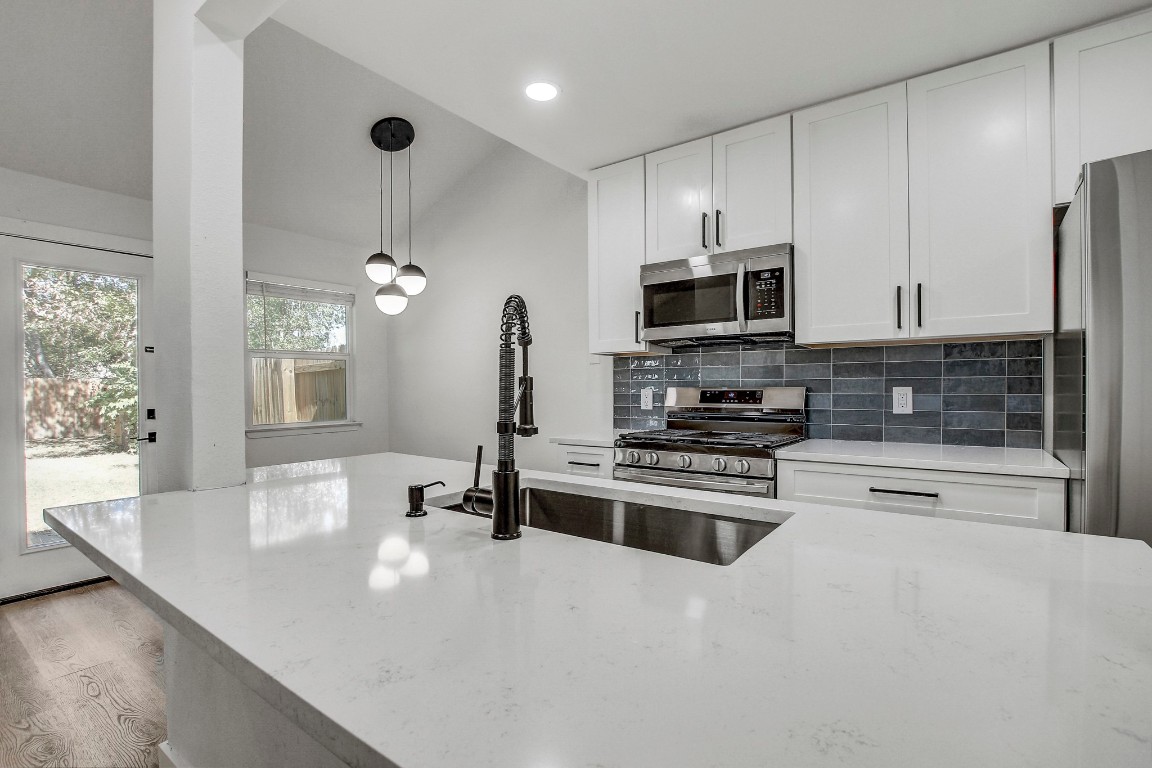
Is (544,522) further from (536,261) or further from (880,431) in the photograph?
(536,261)

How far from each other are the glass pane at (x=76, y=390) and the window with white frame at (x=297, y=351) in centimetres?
78

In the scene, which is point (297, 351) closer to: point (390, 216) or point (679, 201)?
point (390, 216)

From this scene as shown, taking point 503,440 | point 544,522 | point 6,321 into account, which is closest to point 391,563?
point 503,440

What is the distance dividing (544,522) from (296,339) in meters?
3.70

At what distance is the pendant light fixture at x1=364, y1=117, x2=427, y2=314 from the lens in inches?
117

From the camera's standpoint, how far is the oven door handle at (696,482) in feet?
7.82

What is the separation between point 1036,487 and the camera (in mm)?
1867

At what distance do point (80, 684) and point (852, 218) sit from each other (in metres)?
3.81

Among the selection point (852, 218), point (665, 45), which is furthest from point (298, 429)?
point (852, 218)

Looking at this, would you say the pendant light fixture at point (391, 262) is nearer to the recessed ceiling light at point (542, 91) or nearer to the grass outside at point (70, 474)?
the recessed ceiling light at point (542, 91)

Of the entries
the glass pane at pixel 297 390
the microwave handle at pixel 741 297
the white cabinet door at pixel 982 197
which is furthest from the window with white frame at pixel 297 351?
the white cabinet door at pixel 982 197

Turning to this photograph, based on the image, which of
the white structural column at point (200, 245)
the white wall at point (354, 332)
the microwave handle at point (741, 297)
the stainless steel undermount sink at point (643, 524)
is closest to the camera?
the stainless steel undermount sink at point (643, 524)

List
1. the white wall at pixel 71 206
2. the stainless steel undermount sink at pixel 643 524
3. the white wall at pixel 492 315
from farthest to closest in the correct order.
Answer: the white wall at pixel 492 315 < the white wall at pixel 71 206 < the stainless steel undermount sink at pixel 643 524

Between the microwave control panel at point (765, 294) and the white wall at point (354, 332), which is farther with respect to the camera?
the white wall at point (354, 332)
